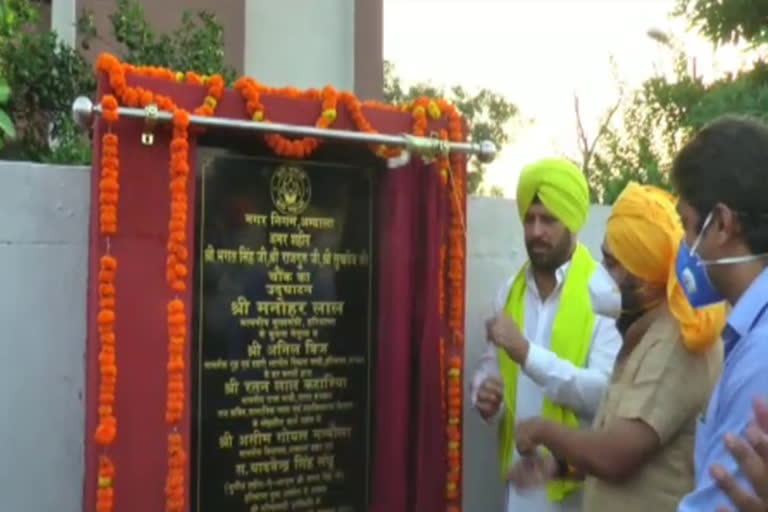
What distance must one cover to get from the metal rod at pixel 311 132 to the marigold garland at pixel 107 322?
6 cm

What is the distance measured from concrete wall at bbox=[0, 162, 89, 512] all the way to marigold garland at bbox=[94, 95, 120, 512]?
0.21m

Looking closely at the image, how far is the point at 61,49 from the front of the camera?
4500mm

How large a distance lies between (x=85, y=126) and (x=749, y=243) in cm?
184

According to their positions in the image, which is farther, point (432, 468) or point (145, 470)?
point (432, 468)

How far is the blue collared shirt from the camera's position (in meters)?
1.82

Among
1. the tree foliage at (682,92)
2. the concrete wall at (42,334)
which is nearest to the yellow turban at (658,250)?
the concrete wall at (42,334)

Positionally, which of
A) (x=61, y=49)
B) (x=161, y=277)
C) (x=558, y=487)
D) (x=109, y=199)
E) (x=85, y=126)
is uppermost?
(x=61, y=49)

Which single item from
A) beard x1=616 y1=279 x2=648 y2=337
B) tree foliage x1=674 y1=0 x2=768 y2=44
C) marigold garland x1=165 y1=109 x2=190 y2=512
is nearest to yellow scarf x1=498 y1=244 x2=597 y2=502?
beard x1=616 y1=279 x2=648 y2=337

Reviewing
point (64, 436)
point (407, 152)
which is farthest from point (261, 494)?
point (407, 152)

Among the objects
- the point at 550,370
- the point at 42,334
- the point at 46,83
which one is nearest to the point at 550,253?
the point at 550,370

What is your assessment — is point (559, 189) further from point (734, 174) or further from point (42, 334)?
point (42, 334)

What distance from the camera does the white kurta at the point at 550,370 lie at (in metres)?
3.25

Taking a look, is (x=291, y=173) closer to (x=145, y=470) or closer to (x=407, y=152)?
(x=407, y=152)

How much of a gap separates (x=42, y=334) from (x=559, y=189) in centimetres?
169
